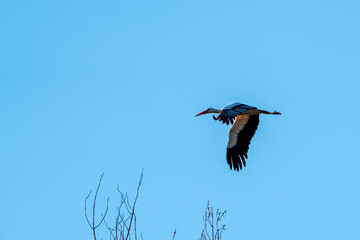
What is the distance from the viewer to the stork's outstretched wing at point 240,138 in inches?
609

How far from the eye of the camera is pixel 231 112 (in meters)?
13.2

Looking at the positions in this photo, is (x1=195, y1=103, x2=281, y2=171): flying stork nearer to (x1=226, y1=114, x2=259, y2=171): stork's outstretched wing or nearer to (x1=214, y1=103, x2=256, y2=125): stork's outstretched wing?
(x1=226, y1=114, x2=259, y2=171): stork's outstretched wing

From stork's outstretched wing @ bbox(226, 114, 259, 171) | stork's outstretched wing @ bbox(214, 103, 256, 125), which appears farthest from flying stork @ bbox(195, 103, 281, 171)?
stork's outstretched wing @ bbox(214, 103, 256, 125)

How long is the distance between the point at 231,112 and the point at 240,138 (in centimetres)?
252

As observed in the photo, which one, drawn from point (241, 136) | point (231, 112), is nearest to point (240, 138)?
point (241, 136)

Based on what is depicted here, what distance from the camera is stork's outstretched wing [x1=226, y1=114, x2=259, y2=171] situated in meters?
15.5

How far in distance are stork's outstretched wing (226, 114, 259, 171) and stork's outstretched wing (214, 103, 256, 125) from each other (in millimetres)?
1182

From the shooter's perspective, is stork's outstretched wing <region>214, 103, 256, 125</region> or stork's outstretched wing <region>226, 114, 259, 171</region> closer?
stork's outstretched wing <region>214, 103, 256, 125</region>

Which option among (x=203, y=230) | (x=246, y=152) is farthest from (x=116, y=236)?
(x=246, y=152)

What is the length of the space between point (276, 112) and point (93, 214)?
838cm

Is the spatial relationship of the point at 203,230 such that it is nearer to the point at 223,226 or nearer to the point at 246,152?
the point at 223,226

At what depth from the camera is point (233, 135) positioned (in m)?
15.7

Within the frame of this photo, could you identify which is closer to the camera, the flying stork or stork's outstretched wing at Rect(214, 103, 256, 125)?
stork's outstretched wing at Rect(214, 103, 256, 125)

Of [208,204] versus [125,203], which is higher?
[208,204]
